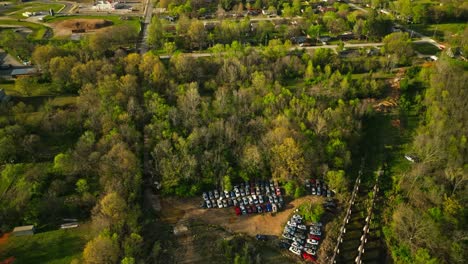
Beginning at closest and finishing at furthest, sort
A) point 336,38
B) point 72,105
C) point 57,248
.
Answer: point 57,248 → point 72,105 → point 336,38

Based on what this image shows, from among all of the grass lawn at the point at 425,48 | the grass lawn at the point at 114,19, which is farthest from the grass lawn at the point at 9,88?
the grass lawn at the point at 425,48

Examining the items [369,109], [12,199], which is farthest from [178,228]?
[369,109]

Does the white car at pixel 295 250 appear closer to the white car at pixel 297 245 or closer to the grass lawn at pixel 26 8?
the white car at pixel 297 245

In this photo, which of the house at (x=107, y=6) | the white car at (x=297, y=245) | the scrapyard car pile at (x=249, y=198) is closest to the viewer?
the white car at (x=297, y=245)

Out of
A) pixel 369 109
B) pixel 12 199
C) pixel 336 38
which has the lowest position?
pixel 12 199

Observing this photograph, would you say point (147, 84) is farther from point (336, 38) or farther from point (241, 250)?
point (336, 38)

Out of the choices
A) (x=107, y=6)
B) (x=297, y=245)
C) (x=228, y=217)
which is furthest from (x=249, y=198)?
(x=107, y=6)

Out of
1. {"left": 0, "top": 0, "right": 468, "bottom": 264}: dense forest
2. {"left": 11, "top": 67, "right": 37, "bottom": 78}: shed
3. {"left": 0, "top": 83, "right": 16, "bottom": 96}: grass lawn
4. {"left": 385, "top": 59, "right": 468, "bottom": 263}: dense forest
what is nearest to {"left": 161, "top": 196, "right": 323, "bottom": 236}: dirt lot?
{"left": 0, "top": 0, "right": 468, "bottom": 264}: dense forest
